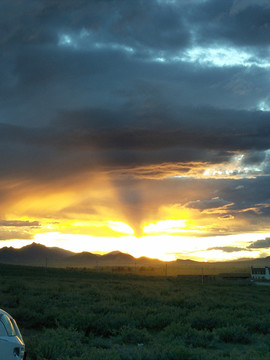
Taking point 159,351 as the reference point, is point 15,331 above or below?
above

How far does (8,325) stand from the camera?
9.12 metres

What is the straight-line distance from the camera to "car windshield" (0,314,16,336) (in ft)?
29.5

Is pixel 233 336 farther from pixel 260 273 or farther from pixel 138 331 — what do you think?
pixel 260 273

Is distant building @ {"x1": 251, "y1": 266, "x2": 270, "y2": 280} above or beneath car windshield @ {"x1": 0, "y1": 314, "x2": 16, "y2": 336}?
above

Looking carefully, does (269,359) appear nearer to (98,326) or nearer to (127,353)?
(127,353)

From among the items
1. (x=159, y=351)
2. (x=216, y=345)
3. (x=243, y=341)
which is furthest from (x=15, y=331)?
(x=243, y=341)

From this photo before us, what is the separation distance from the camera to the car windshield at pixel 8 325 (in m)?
8.99

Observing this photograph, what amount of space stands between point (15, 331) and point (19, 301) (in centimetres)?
1861

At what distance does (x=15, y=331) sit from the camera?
31.1 ft

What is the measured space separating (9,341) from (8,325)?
0.48 m

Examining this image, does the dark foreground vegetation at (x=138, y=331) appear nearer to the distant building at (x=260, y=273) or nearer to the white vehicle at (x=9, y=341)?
the white vehicle at (x=9, y=341)

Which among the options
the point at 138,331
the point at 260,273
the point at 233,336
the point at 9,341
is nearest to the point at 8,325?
the point at 9,341

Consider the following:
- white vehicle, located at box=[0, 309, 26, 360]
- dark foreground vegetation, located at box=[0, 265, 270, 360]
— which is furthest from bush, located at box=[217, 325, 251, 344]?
white vehicle, located at box=[0, 309, 26, 360]

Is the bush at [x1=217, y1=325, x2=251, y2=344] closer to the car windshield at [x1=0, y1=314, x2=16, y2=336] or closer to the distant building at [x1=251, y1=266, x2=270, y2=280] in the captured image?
the car windshield at [x1=0, y1=314, x2=16, y2=336]
